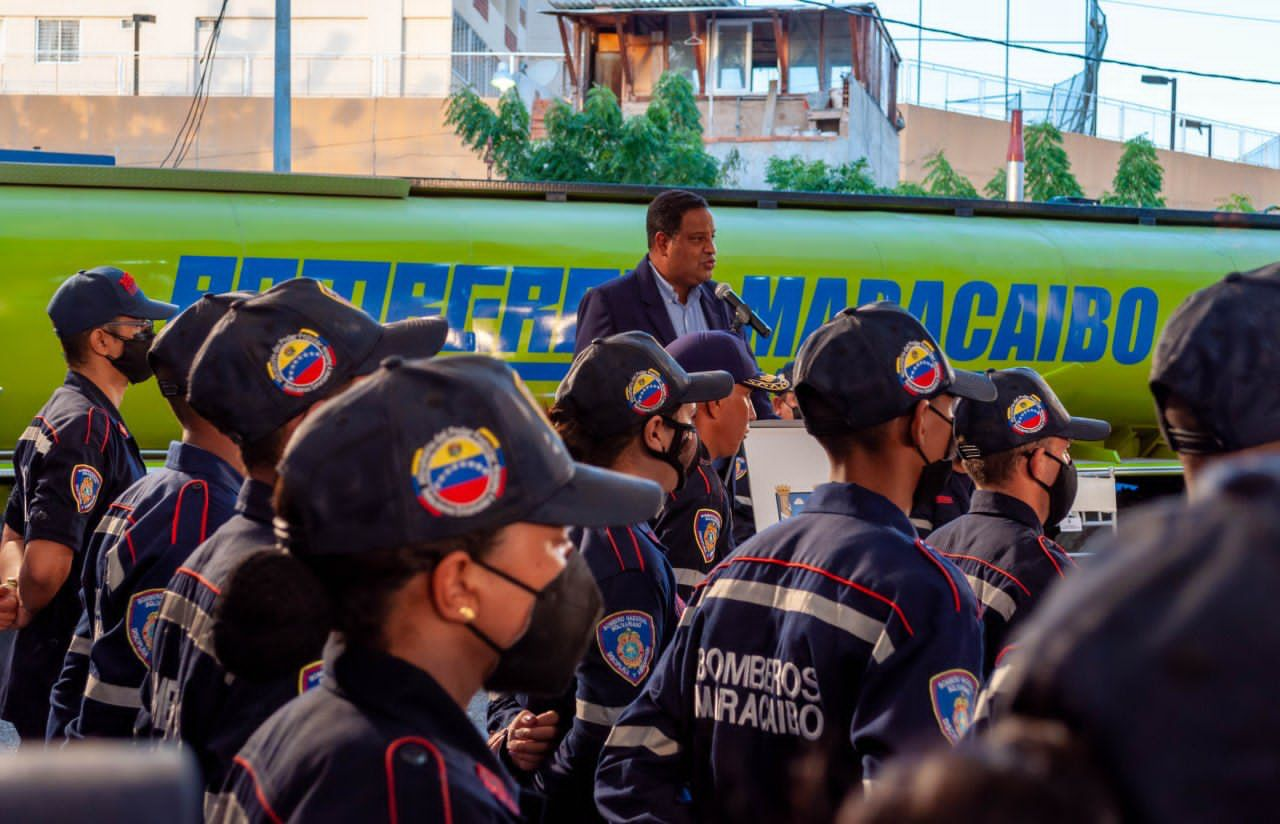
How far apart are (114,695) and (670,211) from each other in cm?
392

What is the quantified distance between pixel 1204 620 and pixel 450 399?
1297 mm

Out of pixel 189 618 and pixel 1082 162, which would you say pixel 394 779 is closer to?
pixel 189 618

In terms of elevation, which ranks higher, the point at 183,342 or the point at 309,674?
the point at 183,342

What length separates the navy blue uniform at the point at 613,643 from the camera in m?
3.47

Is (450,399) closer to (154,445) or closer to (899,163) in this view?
(154,445)

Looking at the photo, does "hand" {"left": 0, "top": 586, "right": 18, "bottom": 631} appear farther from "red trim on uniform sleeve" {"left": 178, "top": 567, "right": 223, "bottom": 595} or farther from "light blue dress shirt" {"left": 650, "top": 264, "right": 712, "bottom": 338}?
"light blue dress shirt" {"left": 650, "top": 264, "right": 712, "bottom": 338}

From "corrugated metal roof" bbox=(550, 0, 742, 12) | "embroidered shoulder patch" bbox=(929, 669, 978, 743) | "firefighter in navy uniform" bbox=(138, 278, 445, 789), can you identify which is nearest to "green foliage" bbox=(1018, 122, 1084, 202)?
"corrugated metal roof" bbox=(550, 0, 742, 12)

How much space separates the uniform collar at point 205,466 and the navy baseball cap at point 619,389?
881 mm

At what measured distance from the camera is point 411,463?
6.39ft

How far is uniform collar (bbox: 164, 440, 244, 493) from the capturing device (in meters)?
3.65

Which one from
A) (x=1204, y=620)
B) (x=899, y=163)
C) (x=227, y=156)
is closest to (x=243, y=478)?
(x=1204, y=620)

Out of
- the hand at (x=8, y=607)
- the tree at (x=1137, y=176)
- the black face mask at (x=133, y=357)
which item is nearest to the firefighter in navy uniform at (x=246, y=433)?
the black face mask at (x=133, y=357)

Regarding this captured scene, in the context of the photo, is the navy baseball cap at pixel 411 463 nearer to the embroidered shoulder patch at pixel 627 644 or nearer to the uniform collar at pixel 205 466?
the embroidered shoulder patch at pixel 627 644

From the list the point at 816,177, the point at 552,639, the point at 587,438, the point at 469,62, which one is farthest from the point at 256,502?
the point at 469,62
